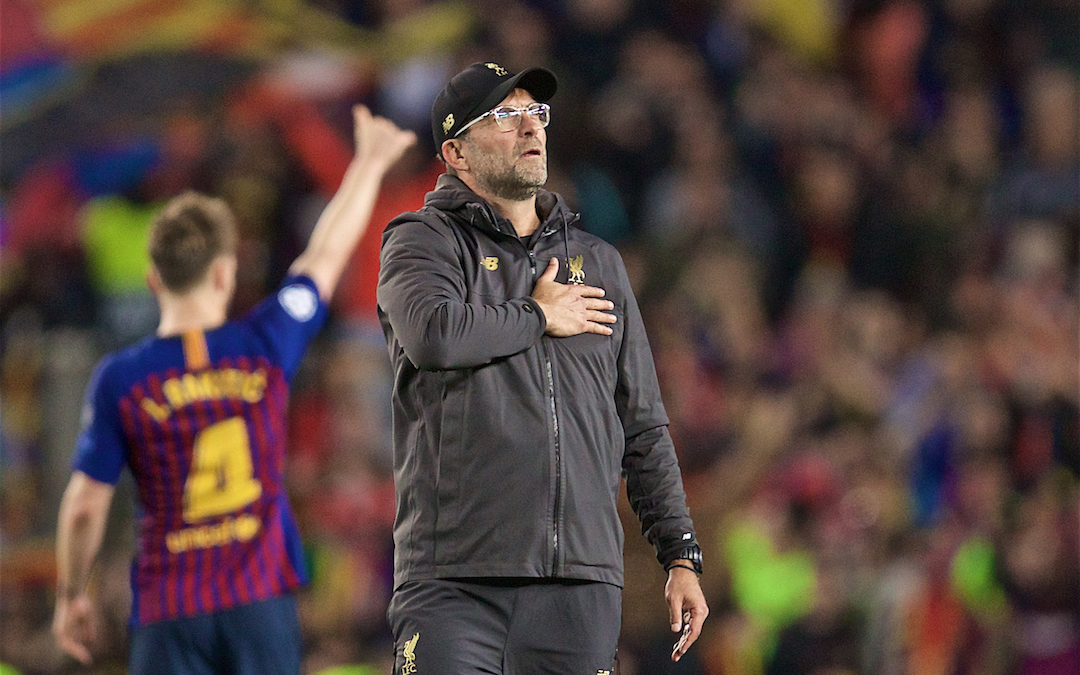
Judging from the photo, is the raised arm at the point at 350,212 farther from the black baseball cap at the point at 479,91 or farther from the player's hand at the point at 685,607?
the player's hand at the point at 685,607

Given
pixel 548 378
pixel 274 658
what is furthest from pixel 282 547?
pixel 548 378

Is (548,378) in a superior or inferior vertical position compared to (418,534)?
superior

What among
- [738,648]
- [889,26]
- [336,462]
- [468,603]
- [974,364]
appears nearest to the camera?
[468,603]

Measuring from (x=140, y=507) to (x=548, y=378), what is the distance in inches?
59.0

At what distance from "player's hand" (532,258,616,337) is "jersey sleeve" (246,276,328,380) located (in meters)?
1.16

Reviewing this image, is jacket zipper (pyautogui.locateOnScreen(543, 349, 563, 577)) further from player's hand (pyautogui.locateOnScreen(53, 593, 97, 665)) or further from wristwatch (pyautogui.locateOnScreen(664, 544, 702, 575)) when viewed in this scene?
player's hand (pyautogui.locateOnScreen(53, 593, 97, 665))

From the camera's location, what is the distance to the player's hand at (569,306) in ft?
9.71

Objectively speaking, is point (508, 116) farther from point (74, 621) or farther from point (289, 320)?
point (74, 621)

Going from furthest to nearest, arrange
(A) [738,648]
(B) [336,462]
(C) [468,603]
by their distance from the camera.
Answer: (B) [336,462]
(A) [738,648]
(C) [468,603]

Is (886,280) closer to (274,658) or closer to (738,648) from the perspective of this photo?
(738,648)

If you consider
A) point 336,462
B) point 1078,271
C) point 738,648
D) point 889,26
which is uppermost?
point 889,26

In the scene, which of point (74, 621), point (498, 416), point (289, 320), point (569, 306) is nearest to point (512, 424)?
point (498, 416)

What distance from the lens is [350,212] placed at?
13.7ft

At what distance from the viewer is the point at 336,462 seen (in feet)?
26.5
